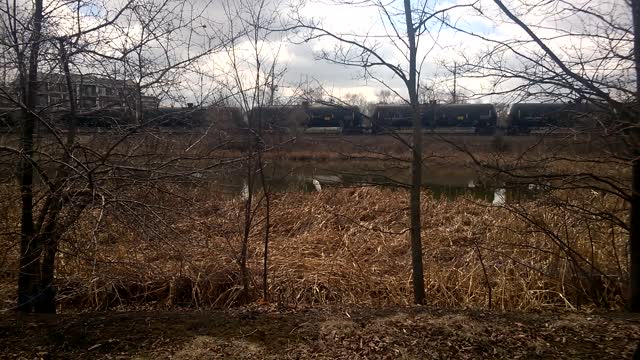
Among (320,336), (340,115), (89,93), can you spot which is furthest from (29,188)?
(340,115)

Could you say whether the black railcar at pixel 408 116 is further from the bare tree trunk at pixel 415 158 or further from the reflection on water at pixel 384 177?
the reflection on water at pixel 384 177

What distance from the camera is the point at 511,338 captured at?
3430 mm

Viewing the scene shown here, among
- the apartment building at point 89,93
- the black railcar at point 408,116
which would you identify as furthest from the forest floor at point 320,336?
the black railcar at point 408,116

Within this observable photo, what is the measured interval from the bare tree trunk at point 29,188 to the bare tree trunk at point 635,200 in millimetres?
4337

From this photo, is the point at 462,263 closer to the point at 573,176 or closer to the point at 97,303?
the point at 573,176

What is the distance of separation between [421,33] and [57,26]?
10.2ft

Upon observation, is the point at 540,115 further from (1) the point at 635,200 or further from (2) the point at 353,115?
(2) the point at 353,115

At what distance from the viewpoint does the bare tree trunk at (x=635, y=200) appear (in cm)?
370

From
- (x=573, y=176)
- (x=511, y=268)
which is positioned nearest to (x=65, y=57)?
(x=573, y=176)

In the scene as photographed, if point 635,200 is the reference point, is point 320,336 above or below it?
below

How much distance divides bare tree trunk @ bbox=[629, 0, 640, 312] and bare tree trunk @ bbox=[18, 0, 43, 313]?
4337 millimetres

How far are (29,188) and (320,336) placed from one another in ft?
8.68

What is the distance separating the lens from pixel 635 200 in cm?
399

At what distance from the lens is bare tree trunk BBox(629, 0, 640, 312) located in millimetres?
3695
